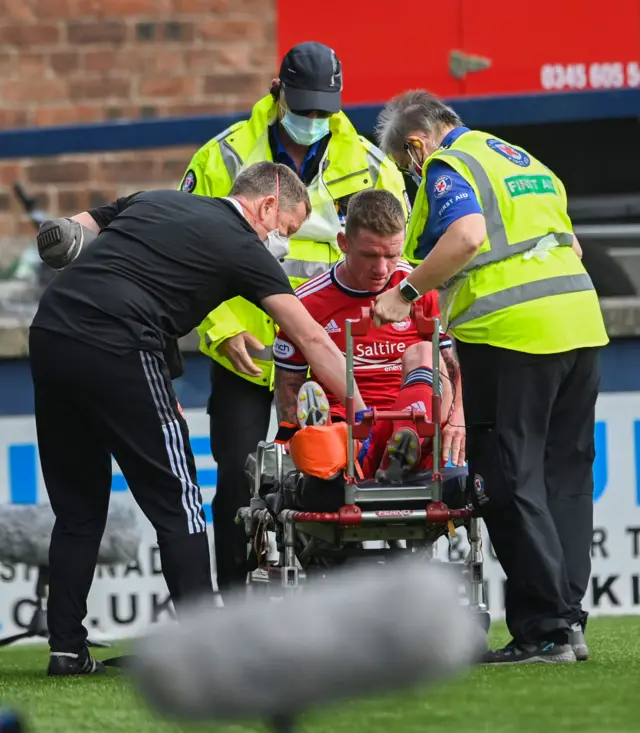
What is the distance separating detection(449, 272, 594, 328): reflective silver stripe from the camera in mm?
4762

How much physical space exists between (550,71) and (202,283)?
5.37m

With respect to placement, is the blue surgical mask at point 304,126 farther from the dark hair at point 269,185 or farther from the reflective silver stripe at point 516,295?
the reflective silver stripe at point 516,295

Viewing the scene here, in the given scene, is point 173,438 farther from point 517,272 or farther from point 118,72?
point 118,72

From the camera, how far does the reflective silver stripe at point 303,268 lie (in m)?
5.85

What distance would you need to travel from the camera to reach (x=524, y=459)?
4.72 meters

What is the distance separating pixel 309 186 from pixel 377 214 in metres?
0.78

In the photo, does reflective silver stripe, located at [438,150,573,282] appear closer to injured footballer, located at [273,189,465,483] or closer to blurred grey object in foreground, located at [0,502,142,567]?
injured footballer, located at [273,189,465,483]

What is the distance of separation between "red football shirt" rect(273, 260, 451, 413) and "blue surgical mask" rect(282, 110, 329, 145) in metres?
0.53

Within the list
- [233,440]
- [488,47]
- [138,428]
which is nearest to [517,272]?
[138,428]

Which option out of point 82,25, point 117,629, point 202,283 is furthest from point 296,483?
point 82,25

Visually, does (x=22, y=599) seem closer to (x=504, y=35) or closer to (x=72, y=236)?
(x=72, y=236)

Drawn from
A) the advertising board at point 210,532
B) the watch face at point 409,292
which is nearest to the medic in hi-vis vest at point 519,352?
Answer: the watch face at point 409,292

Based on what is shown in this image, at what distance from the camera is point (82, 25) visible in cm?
1034

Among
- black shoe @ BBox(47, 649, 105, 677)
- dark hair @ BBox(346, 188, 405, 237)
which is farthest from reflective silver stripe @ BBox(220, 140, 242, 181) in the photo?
black shoe @ BBox(47, 649, 105, 677)
